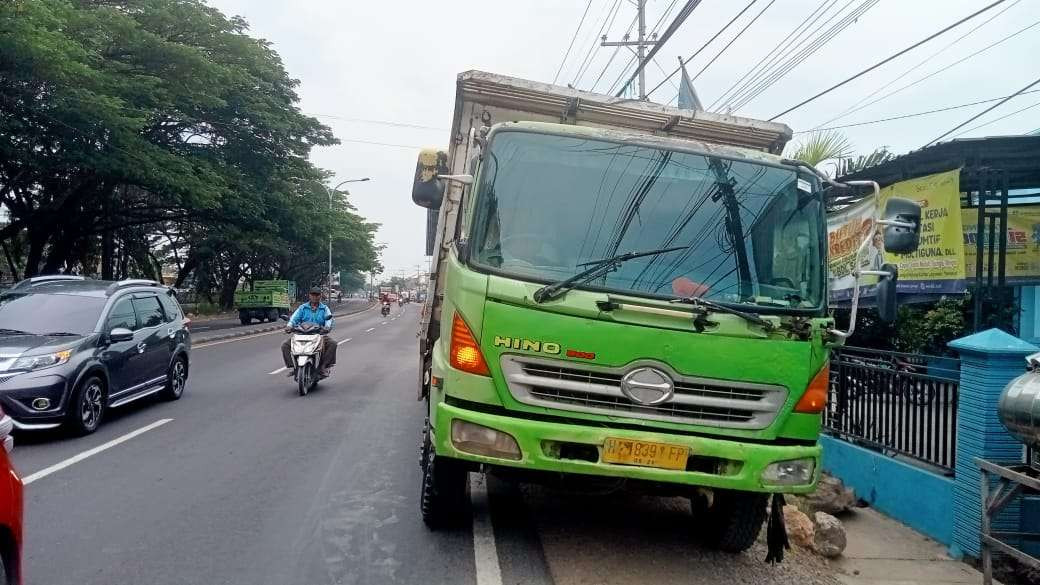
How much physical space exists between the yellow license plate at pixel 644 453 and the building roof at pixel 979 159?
6.10 meters

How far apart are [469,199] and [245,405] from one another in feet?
22.8

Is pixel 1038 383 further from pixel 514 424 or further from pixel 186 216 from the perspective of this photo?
pixel 186 216

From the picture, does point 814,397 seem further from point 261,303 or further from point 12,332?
point 261,303

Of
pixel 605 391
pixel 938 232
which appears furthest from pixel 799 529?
pixel 938 232

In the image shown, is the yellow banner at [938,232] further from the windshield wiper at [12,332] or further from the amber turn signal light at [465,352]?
the windshield wiper at [12,332]

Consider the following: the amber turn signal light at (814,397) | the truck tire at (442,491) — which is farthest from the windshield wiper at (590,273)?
the truck tire at (442,491)

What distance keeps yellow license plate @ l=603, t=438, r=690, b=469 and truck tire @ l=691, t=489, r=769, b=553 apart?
85 cm

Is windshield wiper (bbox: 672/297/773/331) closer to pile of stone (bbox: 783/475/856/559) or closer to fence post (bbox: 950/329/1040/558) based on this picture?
pile of stone (bbox: 783/475/856/559)

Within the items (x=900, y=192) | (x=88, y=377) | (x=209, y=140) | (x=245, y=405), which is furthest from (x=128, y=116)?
(x=900, y=192)

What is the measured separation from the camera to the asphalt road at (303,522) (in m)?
4.48

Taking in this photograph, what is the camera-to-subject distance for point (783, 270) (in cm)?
471

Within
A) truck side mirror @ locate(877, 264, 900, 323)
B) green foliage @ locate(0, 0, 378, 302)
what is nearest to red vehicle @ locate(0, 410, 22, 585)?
truck side mirror @ locate(877, 264, 900, 323)

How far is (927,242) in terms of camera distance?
915cm

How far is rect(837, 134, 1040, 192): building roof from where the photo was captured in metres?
8.22
